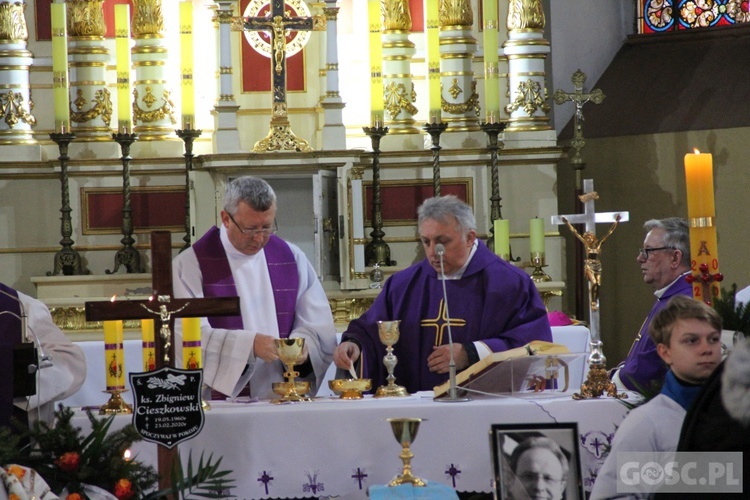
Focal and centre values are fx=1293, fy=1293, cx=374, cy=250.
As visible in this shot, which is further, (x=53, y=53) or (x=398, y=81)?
(x=398, y=81)

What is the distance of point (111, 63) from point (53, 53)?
0.80 metres

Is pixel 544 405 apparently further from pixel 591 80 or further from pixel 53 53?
pixel 591 80

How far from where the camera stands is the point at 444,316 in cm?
598

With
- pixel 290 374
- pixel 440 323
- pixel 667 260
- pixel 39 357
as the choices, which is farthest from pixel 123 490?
pixel 667 260

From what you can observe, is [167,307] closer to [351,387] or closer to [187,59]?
[351,387]

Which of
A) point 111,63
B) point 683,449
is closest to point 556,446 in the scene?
point 683,449

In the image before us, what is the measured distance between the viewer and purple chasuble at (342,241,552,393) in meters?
5.81

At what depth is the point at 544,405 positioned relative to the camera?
489 cm

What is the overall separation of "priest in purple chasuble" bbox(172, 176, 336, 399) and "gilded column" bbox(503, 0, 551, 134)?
12.2 feet

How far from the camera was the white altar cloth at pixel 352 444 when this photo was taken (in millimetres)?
4758

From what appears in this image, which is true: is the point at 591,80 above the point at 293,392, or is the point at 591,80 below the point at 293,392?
above

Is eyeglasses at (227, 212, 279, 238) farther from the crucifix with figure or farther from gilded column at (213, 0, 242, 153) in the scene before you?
gilded column at (213, 0, 242, 153)

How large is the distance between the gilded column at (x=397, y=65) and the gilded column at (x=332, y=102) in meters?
0.50

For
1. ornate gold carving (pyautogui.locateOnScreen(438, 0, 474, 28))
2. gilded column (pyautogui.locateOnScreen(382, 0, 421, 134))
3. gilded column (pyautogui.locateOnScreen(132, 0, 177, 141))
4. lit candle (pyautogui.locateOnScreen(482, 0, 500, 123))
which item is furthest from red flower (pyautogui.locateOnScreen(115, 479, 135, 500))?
ornate gold carving (pyautogui.locateOnScreen(438, 0, 474, 28))
